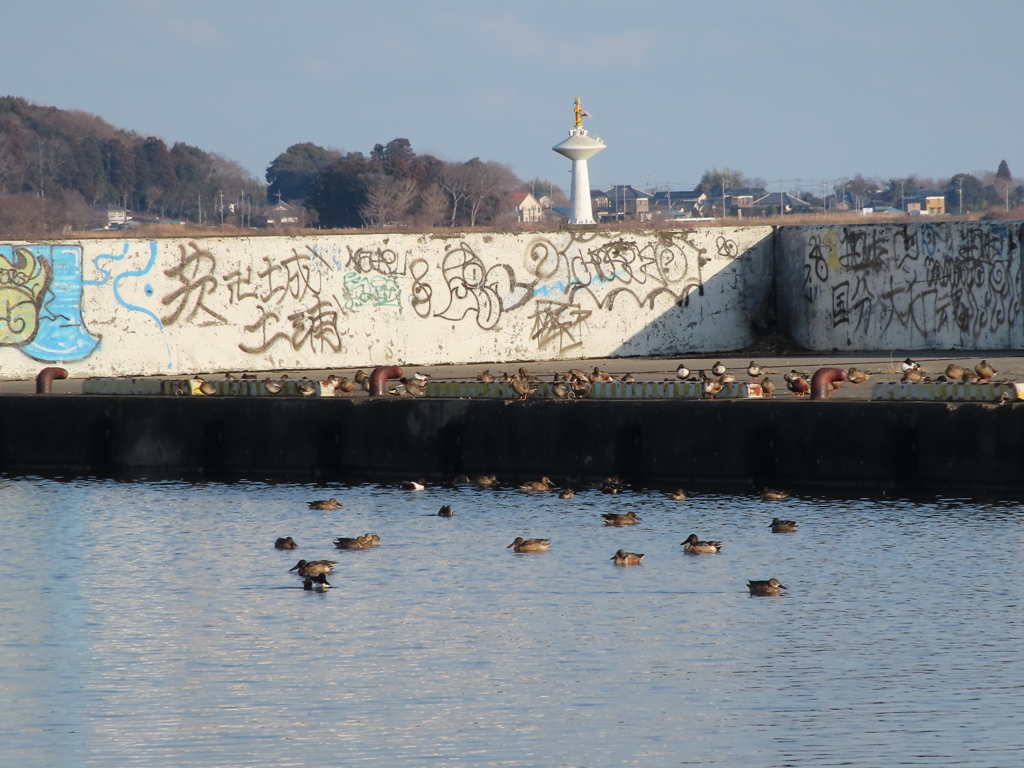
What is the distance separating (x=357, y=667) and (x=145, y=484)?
1143 cm

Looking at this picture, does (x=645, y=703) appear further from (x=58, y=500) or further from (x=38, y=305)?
(x=38, y=305)

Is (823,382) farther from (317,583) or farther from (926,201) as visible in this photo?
(926,201)

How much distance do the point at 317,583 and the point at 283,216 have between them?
341 feet

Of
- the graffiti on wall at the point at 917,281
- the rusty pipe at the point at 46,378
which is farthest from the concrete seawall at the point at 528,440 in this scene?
the graffiti on wall at the point at 917,281

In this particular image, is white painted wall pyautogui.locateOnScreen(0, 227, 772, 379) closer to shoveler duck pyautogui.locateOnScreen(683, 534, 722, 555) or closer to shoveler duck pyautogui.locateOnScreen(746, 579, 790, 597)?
shoveler duck pyautogui.locateOnScreen(683, 534, 722, 555)

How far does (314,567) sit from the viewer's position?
15719 mm

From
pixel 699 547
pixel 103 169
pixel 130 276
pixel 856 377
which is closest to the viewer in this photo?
pixel 699 547

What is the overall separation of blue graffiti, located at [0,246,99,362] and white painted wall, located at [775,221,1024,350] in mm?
13988

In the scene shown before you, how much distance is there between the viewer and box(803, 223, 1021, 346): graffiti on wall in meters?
30.8

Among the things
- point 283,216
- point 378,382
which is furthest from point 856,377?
point 283,216

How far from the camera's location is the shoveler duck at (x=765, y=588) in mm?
14820

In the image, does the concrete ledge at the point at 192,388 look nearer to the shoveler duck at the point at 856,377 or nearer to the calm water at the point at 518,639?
the calm water at the point at 518,639

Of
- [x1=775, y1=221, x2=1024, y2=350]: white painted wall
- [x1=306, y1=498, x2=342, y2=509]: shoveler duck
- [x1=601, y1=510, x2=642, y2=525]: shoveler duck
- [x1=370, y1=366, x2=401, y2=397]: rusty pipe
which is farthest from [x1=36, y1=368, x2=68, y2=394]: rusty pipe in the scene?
[x1=775, y1=221, x2=1024, y2=350]: white painted wall

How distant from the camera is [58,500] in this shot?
2158cm
